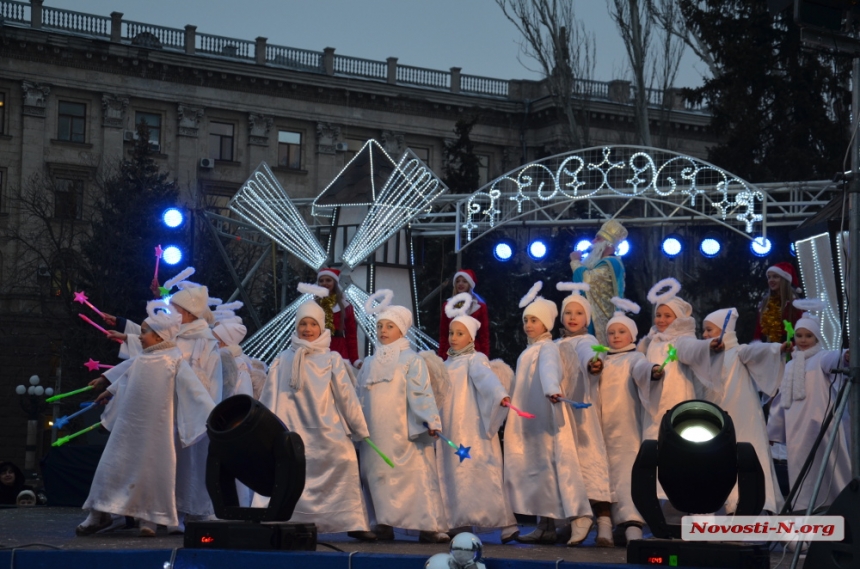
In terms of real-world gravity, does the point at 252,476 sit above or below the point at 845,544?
above

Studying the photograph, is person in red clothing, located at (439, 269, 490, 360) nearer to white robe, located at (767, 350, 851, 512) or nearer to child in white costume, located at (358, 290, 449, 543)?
child in white costume, located at (358, 290, 449, 543)

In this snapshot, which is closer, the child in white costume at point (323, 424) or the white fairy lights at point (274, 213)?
the child in white costume at point (323, 424)

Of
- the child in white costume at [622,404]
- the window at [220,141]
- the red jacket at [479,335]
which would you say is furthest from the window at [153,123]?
the child in white costume at [622,404]

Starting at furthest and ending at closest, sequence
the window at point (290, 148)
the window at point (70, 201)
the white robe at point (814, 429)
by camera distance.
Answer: the window at point (290, 148) → the window at point (70, 201) → the white robe at point (814, 429)

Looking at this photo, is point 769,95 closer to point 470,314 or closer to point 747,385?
point 470,314

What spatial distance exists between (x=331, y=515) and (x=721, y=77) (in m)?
21.9

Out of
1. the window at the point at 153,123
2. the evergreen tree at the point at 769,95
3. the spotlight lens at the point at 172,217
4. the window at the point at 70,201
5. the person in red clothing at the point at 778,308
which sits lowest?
the person in red clothing at the point at 778,308

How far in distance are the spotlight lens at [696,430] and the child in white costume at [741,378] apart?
2.01 m

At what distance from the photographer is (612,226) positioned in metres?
12.0

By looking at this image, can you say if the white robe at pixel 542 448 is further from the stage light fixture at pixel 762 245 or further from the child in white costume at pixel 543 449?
the stage light fixture at pixel 762 245

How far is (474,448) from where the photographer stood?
941cm

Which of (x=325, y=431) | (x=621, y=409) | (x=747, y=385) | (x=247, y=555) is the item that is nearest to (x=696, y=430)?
(x=621, y=409)

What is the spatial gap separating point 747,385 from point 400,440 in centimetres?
251

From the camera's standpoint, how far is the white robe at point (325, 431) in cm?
906
